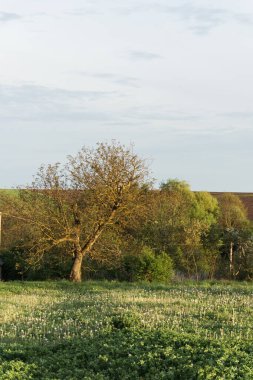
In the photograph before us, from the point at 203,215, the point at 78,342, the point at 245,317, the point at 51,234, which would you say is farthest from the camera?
the point at 203,215

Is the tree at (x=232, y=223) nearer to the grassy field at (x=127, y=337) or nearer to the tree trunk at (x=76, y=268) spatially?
the tree trunk at (x=76, y=268)

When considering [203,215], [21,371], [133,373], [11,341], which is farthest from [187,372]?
[203,215]

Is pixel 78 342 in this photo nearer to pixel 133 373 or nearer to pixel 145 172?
pixel 133 373

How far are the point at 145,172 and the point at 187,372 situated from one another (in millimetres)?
19871

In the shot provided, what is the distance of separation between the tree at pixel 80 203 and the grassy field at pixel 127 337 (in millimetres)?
7307

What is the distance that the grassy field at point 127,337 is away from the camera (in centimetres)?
977

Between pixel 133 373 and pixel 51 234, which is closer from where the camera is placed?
pixel 133 373

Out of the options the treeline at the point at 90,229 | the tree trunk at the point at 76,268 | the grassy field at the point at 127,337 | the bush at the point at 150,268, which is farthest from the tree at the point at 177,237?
the grassy field at the point at 127,337

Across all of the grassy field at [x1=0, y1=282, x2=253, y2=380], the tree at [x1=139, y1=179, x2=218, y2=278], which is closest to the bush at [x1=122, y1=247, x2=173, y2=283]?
the tree at [x1=139, y1=179, x2=218, y2=278]

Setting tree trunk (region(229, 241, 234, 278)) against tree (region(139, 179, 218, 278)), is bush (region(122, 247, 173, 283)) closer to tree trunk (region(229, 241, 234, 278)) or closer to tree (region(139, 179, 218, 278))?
tree (region(139, 179, 218, 278))

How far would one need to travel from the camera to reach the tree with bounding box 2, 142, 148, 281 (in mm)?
28109

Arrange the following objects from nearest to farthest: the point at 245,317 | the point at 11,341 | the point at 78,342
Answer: the point at 78,342, the point at 11,341, the point at 245,317

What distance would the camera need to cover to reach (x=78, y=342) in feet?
37.9

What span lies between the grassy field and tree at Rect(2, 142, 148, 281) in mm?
7307
